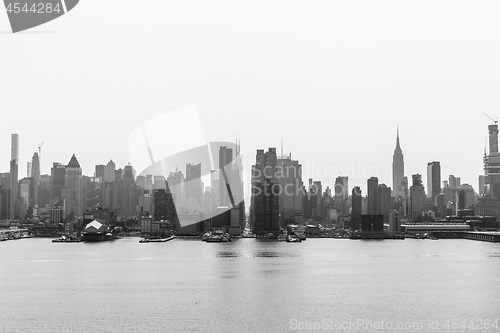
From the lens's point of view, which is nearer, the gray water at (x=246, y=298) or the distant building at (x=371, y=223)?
the gray water at (x=246, y=298)

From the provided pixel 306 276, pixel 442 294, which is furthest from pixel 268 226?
pixel 442 294

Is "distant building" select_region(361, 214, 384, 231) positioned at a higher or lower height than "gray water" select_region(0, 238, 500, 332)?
higher

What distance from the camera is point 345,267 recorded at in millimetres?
75750

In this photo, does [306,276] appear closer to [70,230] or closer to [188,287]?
[188,287]

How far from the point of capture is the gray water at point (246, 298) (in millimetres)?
39062

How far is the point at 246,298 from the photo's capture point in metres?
48.4

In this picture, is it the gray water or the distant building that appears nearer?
the gray water

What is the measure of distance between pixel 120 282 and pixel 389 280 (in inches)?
1011

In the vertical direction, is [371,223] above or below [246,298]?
above

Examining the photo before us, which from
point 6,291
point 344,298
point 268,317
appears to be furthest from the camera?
point 6,291

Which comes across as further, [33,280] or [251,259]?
[251,259]

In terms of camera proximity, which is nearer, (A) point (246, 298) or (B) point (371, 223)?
(A) point (246, 298)

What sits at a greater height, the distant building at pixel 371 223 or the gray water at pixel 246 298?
the distant building at pixel 371 223

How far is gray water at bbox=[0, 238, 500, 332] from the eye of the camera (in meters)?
39.1
